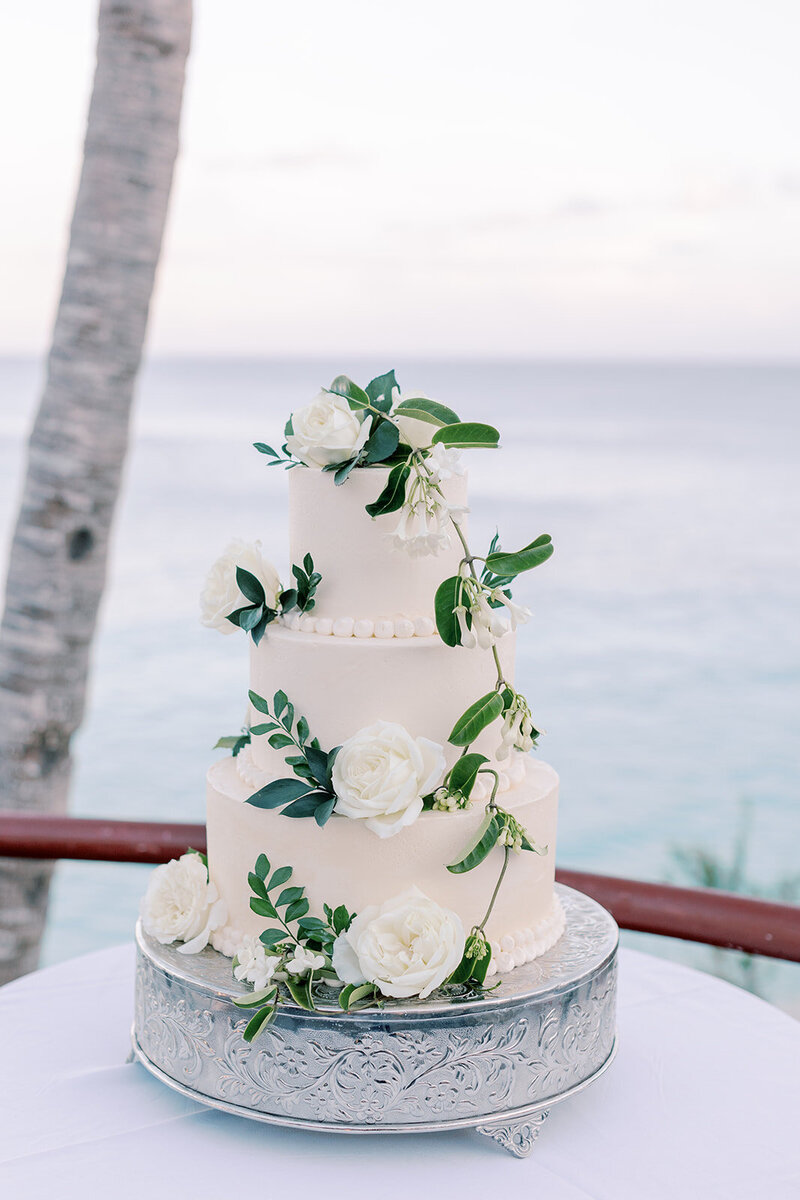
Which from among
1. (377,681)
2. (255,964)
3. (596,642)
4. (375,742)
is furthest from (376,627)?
(596,642)

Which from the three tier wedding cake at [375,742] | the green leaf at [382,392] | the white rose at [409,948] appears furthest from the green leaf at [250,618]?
the white rose at [409,948]

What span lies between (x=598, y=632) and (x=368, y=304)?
6269 millimetres

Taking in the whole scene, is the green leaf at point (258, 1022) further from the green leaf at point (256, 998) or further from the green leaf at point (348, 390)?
the green leaf at point (348, 390)

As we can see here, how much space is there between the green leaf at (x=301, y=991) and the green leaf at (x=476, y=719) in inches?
15.5

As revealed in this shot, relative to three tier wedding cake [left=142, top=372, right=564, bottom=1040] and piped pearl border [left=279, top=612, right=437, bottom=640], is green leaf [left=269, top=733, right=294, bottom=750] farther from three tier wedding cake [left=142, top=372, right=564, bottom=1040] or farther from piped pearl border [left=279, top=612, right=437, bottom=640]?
piped pearl border [left=279, top=612, right=437, bottom=640]

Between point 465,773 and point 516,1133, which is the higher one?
point 465,773

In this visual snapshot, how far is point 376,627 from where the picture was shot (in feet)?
5.19

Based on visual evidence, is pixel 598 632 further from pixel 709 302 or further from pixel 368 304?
pixel 709 302

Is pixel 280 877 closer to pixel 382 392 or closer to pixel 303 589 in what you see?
pixel 303 589

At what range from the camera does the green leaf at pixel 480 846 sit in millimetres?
1529

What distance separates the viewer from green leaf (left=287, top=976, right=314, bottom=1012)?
1476mm

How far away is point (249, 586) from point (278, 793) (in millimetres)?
314

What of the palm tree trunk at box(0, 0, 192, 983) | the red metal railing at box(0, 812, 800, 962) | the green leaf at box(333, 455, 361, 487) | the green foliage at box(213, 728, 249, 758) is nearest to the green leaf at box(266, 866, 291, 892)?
the green foliage at box(213, 728, 249, 758)

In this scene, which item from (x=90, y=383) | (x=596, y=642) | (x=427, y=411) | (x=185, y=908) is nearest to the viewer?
(x=427, y=411)
